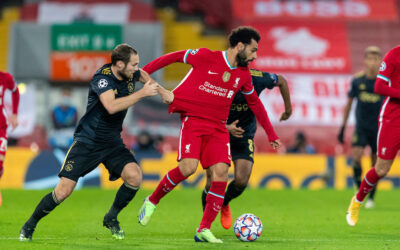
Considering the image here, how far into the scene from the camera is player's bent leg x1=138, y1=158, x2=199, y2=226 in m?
7.79

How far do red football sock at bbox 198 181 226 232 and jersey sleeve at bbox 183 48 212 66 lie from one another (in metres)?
1.27

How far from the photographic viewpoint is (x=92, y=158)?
25.3 feet

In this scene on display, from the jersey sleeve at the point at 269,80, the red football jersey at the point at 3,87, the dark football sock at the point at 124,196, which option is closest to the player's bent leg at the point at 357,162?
the jersey sleeve at the point at 269,80

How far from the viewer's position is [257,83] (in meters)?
9.04

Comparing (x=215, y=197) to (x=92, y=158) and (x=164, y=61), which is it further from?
(x=164, y=61)

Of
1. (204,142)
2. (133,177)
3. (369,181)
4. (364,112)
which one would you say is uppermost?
(204,142)

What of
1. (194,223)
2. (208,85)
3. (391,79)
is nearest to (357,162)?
(194,223)

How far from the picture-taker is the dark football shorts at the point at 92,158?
25.0 ft

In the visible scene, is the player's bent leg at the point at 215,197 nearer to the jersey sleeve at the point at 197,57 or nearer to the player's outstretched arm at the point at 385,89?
the jersey sleeve at the point at 197,57

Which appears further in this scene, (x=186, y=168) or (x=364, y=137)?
(x=364, y=137)

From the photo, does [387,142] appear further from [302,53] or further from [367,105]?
[302,53]

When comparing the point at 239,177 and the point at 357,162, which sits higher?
the point at 239,177

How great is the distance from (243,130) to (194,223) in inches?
57.8

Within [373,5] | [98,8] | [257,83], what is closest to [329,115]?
[373,5]
